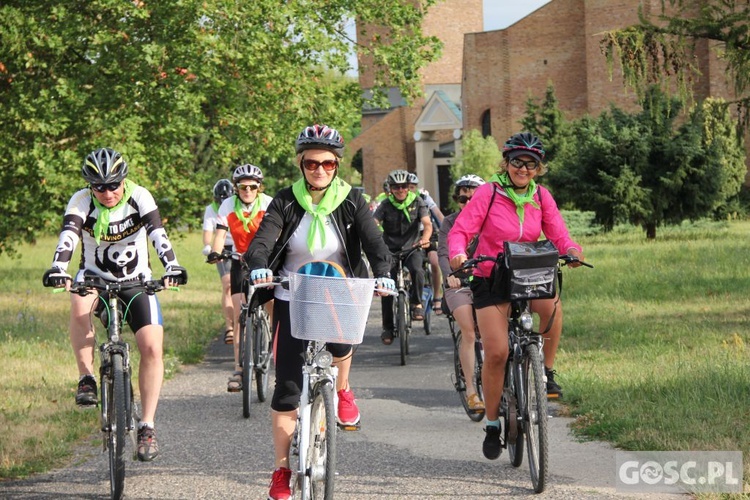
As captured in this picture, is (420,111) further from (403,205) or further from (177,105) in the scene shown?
(403,205)

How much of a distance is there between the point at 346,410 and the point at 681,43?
7.71m

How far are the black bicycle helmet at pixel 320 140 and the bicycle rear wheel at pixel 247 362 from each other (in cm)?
358

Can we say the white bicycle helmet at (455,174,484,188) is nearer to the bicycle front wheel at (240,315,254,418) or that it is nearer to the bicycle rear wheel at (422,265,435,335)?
the bicycle front wheel at (240,315,254,418)

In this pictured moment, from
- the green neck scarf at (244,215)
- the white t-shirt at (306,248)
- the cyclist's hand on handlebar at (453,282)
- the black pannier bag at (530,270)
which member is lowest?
the cyclist's hand on handlebar at (453,282)

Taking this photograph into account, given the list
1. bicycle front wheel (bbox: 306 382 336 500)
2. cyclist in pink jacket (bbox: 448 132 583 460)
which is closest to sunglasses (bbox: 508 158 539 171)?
cyclist in pink jacket (bbox: 448 132 583 460)

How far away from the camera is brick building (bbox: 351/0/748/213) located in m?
60.4

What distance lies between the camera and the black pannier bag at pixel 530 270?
6.29 meters

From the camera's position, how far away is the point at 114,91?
19719 millimetres

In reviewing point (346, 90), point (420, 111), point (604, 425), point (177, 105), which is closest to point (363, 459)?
point (604, 425)

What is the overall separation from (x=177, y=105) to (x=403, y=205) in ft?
23.1

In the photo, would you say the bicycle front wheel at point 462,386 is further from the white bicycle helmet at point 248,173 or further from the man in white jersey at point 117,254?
the white bicycle helmet at point 248,173

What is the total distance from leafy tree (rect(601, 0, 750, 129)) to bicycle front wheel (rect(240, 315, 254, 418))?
549cm

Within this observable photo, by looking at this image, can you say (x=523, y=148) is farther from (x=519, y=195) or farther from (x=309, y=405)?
(x=309, y=405)

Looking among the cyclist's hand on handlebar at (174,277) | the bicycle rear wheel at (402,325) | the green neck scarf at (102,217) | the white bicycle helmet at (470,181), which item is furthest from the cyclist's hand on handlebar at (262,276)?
the bicycle rear wheel at (402,325)
